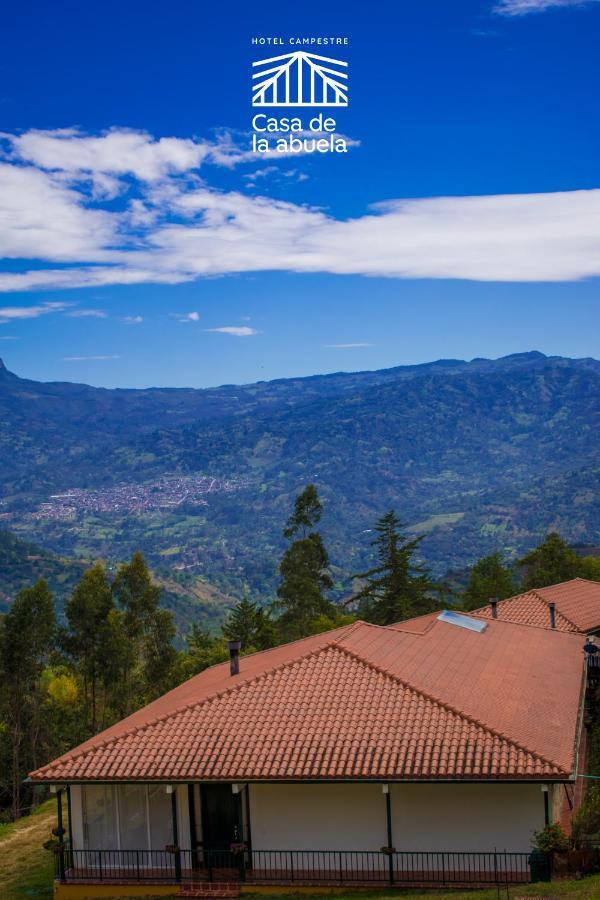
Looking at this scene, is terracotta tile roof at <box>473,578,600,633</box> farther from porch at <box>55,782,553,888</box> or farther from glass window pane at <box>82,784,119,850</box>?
glass window pane at <box>82,784,119,850</box>

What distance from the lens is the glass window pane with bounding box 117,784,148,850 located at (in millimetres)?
21328

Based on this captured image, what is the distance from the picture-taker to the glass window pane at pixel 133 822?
21328 millimetres

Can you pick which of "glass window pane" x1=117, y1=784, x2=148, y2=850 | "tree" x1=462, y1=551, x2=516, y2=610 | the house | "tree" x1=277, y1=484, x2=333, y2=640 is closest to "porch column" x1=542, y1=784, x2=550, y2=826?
the house

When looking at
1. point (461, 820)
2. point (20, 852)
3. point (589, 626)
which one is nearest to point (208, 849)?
point (461, 820)

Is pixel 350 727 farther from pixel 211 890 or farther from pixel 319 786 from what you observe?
pixel 211 890

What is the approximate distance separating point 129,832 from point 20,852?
630 cm

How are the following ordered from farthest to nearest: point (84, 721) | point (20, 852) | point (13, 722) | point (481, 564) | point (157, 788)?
point (481, 564) < point (84, 721) < point (13, 722) < point (20, 852) < point (157, 788)

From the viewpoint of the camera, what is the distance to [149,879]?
20.7 meters

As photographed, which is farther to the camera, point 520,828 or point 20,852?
point 20,852

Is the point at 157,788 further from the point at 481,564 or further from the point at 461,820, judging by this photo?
the point at 481,564

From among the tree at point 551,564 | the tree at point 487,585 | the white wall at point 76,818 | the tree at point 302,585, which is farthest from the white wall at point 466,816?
the tree at point 551,564

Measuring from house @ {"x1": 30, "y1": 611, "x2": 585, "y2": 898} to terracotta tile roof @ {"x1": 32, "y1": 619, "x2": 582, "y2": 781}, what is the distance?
41mm

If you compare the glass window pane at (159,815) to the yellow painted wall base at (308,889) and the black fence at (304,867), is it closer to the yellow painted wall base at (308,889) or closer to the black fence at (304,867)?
the black fence at (304,867)

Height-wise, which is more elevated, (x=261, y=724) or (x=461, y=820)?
(x=261, y=724)
